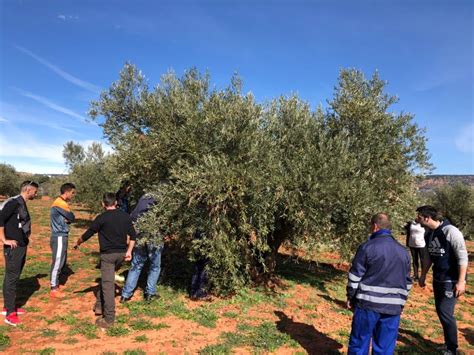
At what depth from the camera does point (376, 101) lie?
35.9 ft

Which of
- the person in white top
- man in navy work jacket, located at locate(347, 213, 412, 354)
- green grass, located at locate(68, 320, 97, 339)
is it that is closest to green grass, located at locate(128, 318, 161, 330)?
green grass, located at locate(68, 320, 97, 339)

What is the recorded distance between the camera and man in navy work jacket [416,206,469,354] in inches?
213

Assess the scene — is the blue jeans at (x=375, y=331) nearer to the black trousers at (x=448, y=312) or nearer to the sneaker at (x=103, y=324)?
the black trousers at (x=448, y=312)

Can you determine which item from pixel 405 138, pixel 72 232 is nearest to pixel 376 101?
pixel 405 138

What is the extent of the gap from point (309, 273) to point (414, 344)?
17.9ft

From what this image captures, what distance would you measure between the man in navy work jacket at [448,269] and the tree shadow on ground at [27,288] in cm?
802

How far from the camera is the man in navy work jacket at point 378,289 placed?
14.6ft

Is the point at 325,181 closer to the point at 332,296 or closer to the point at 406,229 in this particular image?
the point at 332,296

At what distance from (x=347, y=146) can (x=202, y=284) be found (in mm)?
4803

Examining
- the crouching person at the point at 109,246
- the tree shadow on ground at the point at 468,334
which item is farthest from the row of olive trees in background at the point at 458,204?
the crouching person at the point at 109,246

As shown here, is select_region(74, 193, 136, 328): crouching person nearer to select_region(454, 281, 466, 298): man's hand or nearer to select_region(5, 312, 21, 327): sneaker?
select_region(5, 312, 21, 327): sneaker

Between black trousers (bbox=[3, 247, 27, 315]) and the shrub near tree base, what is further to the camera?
the shrub near tree base

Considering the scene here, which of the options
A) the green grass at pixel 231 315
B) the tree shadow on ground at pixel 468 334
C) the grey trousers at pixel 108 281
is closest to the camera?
the grey trousers at pixel 108 281

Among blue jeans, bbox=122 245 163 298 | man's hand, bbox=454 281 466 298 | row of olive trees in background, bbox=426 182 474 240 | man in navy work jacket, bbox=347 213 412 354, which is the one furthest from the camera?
row of olive trees in background, bbox=426 182 474 240
